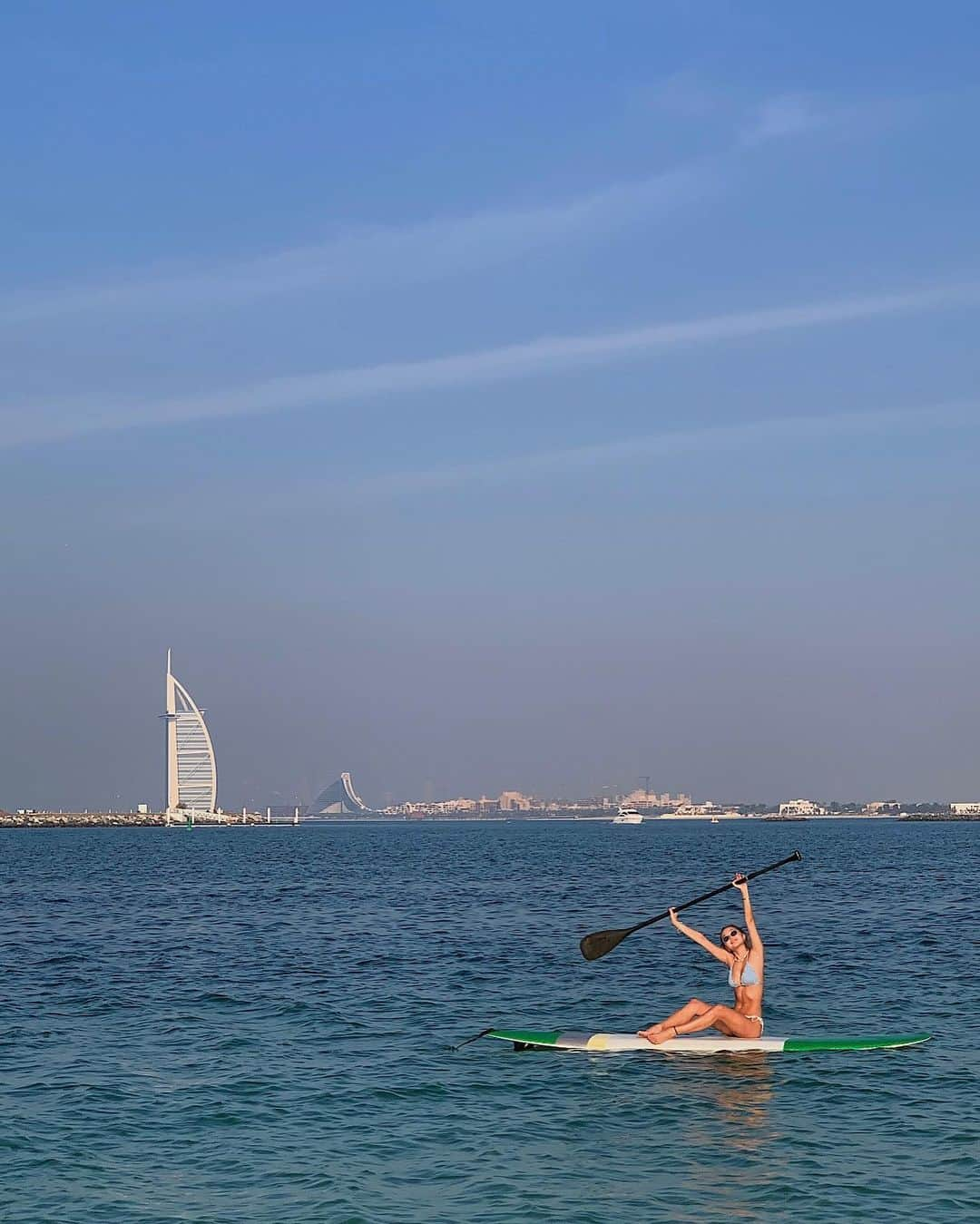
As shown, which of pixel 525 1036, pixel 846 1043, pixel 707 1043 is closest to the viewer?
pixel 707 1043

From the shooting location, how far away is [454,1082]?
1888cm

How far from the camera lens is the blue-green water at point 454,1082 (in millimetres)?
14008

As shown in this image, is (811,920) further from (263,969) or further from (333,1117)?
(333,1117)

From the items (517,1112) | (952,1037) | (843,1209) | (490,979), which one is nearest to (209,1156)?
(517,1112)

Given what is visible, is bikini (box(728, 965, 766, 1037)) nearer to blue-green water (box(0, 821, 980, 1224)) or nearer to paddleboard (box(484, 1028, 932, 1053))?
paddleboard (box(484, 1028, 932, 1053))

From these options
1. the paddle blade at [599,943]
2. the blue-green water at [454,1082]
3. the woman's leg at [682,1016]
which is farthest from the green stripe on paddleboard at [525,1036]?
the paddle blade at [599,943]

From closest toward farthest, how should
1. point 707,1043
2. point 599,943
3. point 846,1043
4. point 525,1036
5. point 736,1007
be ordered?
point 707,1043 < point 846,1043 < point 736,1007 < point 525,1036 < point 599,943

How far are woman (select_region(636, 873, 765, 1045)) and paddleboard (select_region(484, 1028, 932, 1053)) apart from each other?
123 mm

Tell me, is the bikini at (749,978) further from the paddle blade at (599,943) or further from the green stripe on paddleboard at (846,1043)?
the paddle blade at (599,943)

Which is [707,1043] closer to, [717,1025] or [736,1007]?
[717,1025]

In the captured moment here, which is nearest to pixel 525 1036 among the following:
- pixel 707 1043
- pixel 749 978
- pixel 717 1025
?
pixel 707 1043

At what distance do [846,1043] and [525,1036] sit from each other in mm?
4588

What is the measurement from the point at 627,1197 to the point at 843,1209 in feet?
6.64

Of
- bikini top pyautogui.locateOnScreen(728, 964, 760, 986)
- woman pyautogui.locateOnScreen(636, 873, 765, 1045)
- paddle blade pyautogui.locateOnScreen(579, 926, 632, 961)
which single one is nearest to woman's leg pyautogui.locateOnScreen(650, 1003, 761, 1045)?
woman pyautogui.locateOnScreen(636, 873, 765, 1045)
